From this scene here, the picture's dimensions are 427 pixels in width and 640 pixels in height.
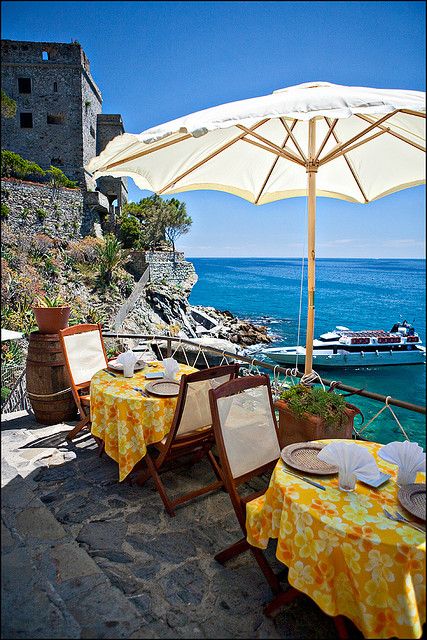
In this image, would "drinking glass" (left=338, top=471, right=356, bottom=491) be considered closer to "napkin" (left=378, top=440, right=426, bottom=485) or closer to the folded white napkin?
the folded white napkin

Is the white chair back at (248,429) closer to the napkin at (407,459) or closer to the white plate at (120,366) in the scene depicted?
the napkin at (407,459)

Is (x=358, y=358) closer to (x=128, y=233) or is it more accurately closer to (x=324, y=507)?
(x=128, y=233)

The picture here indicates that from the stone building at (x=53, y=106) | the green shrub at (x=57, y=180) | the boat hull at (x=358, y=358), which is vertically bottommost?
the boat hull at (x=358, y=358)

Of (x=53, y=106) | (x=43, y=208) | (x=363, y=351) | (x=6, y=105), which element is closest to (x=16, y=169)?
(x=43, y=208)

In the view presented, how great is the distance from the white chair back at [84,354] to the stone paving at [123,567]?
99cm

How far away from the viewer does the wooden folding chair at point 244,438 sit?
7.17 ft

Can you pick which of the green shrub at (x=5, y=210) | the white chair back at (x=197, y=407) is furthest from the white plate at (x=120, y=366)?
the green shrub at (x=5, y=210)

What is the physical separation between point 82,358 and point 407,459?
3.24m

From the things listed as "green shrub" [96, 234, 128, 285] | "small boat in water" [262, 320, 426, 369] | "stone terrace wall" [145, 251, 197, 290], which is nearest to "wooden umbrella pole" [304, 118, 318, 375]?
"small boat in water" [262, 320, 426, 369]

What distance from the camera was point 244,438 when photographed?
7.76ft

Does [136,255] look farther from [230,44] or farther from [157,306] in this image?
[230,44]

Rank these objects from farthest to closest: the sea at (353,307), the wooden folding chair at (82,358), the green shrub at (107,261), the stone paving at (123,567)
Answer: the green shrub at (107,261) < the sea at (353,307) < the wooden folding chair at (82,358) < the stone paving at (123,567)

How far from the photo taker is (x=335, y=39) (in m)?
1.91

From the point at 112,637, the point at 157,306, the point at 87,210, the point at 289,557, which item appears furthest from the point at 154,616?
the point at 87,210
